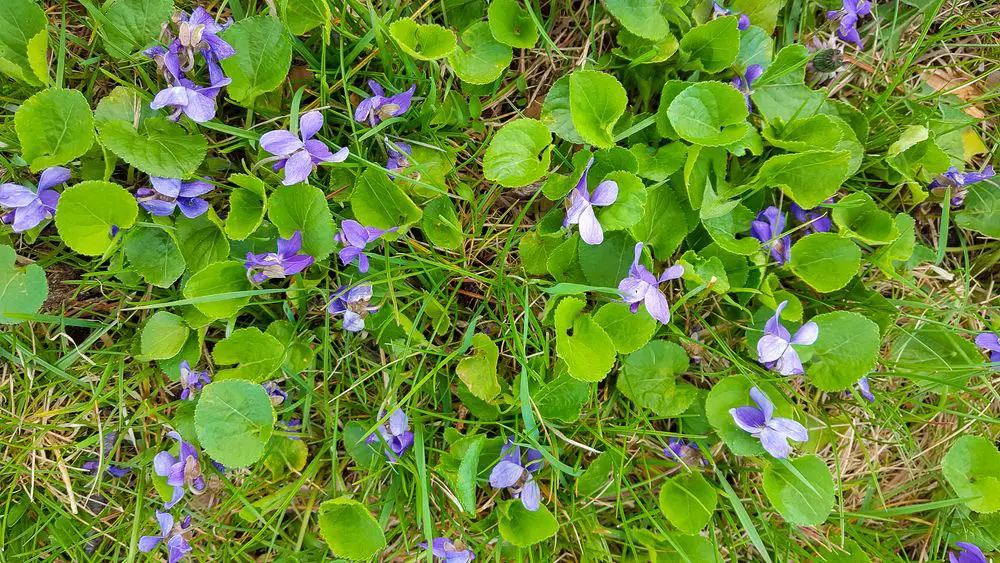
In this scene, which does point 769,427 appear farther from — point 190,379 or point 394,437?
point 190,379

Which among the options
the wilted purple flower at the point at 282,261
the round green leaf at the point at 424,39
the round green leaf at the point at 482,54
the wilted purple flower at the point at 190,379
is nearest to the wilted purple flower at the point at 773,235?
the round green leaf at the point at 482,54

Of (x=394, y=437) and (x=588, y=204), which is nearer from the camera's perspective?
(x=588, y=204)

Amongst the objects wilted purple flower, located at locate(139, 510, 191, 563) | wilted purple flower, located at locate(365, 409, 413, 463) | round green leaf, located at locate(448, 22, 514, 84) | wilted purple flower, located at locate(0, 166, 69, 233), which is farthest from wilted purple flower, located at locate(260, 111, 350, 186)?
wilted purple flower, located at locate(139, 510, 191, 563)

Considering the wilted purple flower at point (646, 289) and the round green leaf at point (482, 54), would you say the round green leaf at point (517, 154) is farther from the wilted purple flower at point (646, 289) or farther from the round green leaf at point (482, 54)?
the wilted purple flower at point (646, 289)

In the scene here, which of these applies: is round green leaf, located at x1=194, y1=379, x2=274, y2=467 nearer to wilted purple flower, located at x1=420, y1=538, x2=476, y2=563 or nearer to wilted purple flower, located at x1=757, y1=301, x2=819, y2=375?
wilted purple flower, located at x1=420, y1=538, x2=476, y2=563

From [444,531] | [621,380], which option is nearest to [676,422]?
[621,380]

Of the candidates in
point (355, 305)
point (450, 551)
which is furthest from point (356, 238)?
point (450, 551)
